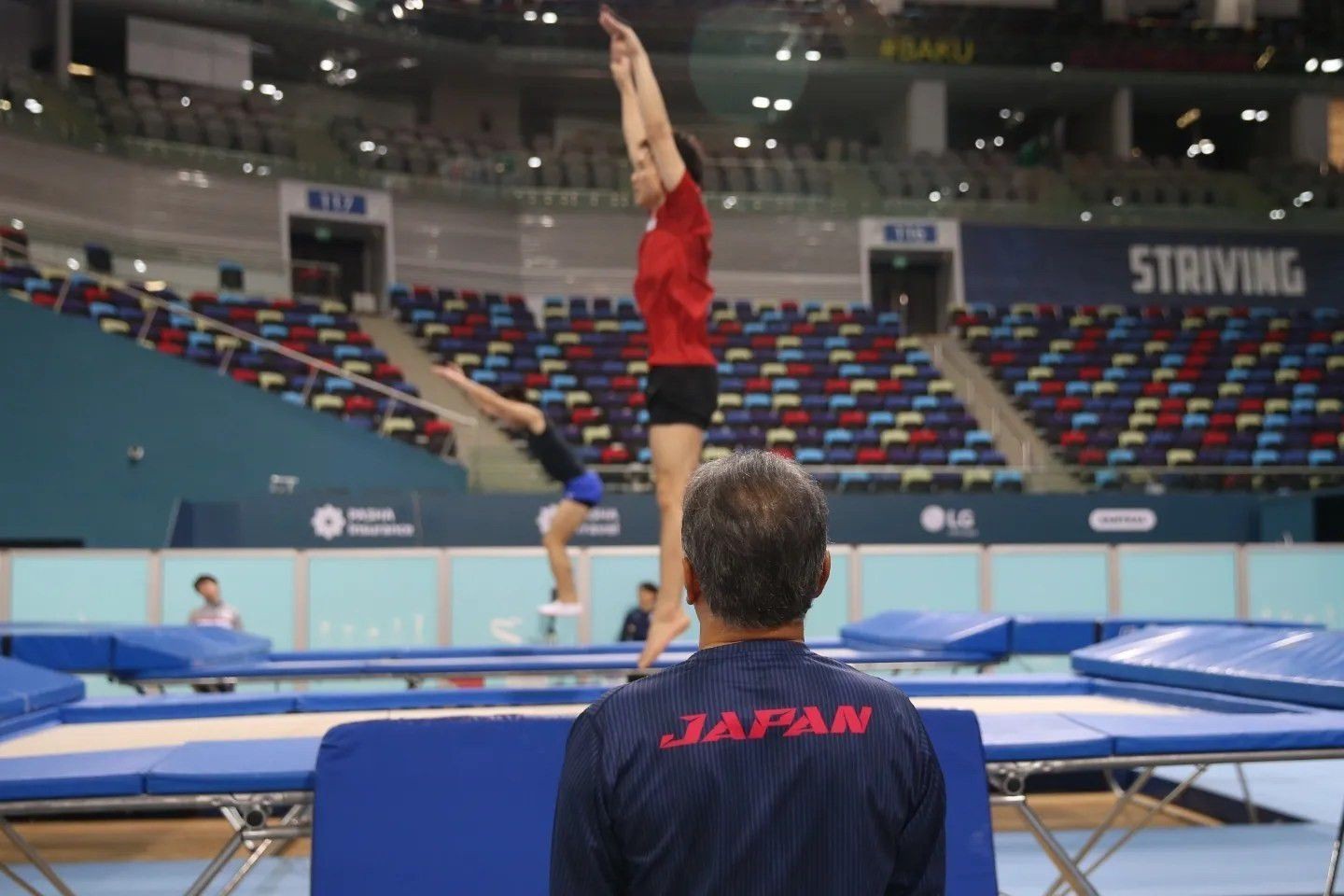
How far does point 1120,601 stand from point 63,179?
1645cm

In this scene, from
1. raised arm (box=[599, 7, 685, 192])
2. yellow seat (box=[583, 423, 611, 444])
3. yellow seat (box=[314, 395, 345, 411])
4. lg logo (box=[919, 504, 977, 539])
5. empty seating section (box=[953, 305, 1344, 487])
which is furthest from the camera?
empty seating section (box=[953, 305, 1344, 487])

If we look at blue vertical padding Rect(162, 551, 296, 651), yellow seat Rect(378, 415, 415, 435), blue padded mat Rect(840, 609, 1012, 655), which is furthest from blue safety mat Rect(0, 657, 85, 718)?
yellow seat Rect(378, 415, 415, 435)

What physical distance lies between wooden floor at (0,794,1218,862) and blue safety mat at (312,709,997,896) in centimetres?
301

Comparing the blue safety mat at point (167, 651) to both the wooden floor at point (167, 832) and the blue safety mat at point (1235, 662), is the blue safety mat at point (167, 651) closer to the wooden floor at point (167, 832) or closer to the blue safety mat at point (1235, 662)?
the wooden floor at point (167, 832)

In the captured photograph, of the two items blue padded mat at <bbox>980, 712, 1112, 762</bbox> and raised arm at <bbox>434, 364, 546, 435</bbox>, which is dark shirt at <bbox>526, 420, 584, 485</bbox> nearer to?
raised arm at <bbox>434, 364, 546, 435</bbox>

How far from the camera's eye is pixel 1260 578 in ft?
36.4

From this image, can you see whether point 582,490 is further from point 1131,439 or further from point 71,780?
point 1131,439

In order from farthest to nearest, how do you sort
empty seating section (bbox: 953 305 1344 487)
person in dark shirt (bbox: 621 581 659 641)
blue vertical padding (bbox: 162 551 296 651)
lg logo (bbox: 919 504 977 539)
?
empty seating section (bbox: 953 305 1344 487) < lg logo (bbox: 919 504 977 539) < blue vertical padding (bbox: 162 551 296 651) < person in dark shirt (bbox: 621 581 659 641)

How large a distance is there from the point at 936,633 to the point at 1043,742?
382cm

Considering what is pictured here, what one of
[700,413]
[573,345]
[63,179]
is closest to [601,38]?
[573,345]

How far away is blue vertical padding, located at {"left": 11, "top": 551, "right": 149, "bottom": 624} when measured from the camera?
954 centimetres

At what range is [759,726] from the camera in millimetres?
1604

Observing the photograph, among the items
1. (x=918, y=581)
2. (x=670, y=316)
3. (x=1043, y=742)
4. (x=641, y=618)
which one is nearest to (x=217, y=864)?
(x=1043, y=742)

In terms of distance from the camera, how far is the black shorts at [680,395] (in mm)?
4719
